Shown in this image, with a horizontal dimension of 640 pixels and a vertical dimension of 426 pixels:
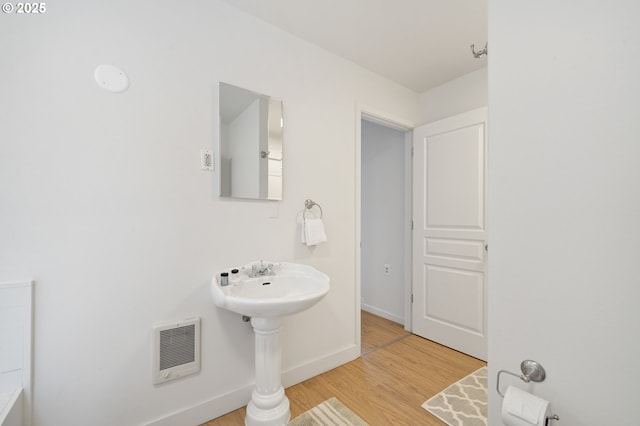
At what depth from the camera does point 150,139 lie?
1.36 meters

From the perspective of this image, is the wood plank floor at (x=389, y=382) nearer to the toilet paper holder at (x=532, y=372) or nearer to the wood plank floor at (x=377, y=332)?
the wood plank floor at (x=377, y=332)

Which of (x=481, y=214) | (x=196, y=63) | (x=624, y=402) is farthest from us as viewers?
(x=481, y=214)

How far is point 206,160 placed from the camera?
1.51 metres

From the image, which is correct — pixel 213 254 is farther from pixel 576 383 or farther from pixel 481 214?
pixel 481 214

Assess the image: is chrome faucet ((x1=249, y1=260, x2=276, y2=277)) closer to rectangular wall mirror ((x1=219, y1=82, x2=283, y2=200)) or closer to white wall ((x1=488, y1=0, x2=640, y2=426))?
rectangular wall mirror ((x1=219, y1=82, x2=283, y2=200))

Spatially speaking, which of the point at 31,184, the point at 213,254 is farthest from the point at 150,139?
the point at 213,254

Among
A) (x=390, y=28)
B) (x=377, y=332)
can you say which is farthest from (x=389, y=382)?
(x=390, y=28)

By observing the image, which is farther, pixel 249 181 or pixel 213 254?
pixel 249 181

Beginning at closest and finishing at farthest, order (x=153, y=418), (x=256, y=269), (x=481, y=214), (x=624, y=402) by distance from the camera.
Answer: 1. (x=624, y=402)
2. (x=153, y=418)
3. (x=256, y=269)
4. (x=481, y=214)

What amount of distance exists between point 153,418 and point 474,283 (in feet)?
7.97

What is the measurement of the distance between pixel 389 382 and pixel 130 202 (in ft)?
6.67

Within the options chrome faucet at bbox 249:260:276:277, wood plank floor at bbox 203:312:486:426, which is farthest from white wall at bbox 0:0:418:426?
wood plank floor at bbox 203:312:486:426

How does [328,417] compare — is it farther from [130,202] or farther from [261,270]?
[130,202]

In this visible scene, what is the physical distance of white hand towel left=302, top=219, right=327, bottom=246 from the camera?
6.02 ft
